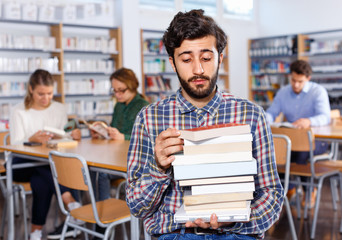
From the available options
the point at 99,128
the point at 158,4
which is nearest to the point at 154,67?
the point at 158,4

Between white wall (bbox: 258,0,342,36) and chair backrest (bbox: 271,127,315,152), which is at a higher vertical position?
white wall (bbox: 258,0,342,36)

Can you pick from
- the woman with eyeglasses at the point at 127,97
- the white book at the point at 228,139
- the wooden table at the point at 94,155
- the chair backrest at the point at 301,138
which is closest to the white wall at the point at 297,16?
the chair backrest at the point at 301,138

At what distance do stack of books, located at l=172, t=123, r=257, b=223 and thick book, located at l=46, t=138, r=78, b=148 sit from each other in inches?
86.7

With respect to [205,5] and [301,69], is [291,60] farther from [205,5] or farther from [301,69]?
[301,69]

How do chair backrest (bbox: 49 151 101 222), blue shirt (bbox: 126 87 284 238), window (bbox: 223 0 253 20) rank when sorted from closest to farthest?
1. blue shirt (bbox: 126 87 284 238)
2. chair backrest (bbox: 49 151 101 222)
3. window (bbox: 223 0 253 20)

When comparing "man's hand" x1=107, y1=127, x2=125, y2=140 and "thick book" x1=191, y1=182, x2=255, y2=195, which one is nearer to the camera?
"thick book" x1=191, y1=182, x2=255, y2=195

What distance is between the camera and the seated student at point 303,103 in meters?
4.02

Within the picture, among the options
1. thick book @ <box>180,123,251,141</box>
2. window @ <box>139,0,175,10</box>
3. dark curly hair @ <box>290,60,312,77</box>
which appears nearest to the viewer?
thick book @ <box>180,123,251,141</box>

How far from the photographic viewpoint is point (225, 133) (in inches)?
44.3

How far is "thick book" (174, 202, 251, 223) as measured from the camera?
1.13m

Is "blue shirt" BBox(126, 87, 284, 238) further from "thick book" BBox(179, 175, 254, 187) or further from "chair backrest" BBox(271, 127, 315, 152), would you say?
"chair backrest" BBox(271, 127, 315, 152)

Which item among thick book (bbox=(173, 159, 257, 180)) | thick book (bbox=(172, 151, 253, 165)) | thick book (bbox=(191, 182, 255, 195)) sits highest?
thick book (bbox=(172, 151, 253, 165))

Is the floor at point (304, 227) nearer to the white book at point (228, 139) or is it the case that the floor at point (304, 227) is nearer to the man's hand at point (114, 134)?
the man's hand at point (114, 134)

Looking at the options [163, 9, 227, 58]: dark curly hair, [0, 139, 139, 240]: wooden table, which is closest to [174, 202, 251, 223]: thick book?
[163, 9, 227, 58]: dark curly hair
